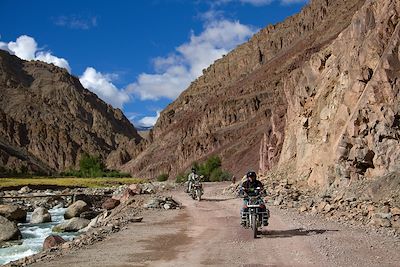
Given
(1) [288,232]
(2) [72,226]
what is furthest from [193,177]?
(1) [288,232]

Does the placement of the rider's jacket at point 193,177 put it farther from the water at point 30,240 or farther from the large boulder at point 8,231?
the large boulder at point 8,231

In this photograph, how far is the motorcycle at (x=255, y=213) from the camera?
14.1 metres

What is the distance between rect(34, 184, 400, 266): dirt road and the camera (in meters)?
11.0

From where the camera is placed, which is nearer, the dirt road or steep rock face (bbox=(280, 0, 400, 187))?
the dirt road

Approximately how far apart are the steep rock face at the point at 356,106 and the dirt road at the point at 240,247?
206 inches

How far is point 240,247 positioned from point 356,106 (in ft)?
45.9

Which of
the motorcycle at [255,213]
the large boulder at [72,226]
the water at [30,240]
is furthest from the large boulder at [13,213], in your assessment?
the motorcycle at [255,213]

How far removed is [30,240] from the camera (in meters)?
24.1

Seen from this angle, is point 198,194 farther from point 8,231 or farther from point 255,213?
point 255,213

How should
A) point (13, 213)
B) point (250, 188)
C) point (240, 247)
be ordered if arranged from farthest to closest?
point (13, 213)
point (250, 188)
point (240, 247)

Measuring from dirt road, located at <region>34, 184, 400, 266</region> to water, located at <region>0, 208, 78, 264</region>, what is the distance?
196 inches

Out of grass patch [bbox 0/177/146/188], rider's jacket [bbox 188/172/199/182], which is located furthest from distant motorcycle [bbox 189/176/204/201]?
grass patch [bbox 0/177/146/188]

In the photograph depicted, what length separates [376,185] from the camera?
1900cm

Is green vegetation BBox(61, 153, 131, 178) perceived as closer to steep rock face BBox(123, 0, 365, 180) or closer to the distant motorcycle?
steep rock face BBox(123, 0, 365, 180)
